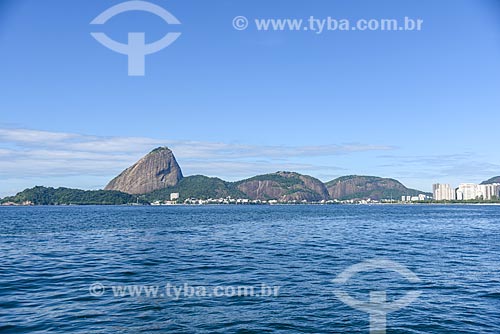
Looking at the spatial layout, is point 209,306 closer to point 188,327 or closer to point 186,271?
point 188,327

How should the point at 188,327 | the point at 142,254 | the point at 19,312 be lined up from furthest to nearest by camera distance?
the point at 142,254 < the point at 19,312 < the point at 188,327

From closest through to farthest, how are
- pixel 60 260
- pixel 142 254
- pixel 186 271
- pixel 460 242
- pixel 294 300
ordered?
pixel 294 300 < pixel 186 271 < pixel 60 260 < pixel 142 254 < pixel 460 242

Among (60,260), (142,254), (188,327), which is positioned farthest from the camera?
(142,254)

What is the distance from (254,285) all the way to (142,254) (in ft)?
59.8

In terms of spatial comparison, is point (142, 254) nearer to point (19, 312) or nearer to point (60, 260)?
point (60, 260)

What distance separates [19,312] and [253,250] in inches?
989

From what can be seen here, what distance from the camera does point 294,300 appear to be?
2047 centimetres

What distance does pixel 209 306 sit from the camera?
1958 cm

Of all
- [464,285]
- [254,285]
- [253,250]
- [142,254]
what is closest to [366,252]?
[253,250]

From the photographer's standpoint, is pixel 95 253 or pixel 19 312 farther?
pixel 95 253

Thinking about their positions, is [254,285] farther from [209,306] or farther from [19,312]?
[19,312]

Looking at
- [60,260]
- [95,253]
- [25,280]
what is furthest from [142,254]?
[25,280]

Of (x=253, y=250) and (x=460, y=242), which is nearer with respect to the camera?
(x=253, y=250)

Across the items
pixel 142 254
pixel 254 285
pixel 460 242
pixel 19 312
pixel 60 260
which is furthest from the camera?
pixel 460 242
